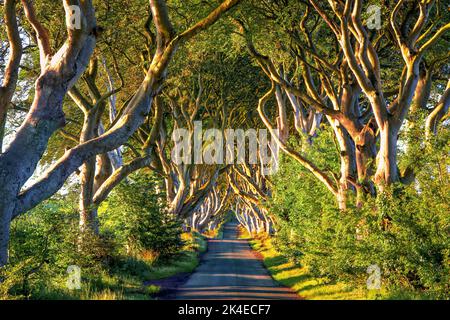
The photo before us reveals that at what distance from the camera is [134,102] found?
1171 centimetres

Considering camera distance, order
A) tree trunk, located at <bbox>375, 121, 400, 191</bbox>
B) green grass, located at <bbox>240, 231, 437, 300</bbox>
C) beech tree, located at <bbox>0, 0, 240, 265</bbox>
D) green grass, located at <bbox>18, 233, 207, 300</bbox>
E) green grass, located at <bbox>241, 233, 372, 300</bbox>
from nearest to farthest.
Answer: beech tree, located at <bbox>0, 0, 240, 265</bbox>
green grass, located at <bbox>240, 231, 437, 300</bbox>
green grass, located at <bbox>18, 233, 207, 300</bbox>
green grass, located at <bbox>241, 233, 372, 300</bbox>
tree trunk, located at <bbox>375, 121, 400, 191</bbox>

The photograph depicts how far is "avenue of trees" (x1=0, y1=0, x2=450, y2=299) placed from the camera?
34.0 ft

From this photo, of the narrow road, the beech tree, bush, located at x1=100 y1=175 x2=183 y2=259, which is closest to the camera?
the beech tree

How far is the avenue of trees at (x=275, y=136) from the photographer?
10367mm

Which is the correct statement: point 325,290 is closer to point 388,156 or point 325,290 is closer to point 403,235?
point 403,235

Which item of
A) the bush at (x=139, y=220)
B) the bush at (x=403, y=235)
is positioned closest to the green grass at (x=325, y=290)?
the bush at (x=403, y=235)

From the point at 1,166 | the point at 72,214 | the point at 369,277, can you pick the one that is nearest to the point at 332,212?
the point at 369,277

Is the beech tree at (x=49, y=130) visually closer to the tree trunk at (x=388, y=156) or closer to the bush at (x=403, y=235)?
the bush at (x=403, y=235)

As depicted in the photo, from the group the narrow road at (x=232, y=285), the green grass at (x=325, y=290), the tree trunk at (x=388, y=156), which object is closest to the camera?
the green grass at (x=325, y=290)

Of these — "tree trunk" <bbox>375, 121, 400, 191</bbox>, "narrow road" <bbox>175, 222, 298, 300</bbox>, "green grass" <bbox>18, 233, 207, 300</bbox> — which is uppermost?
"tree trunk" <bbox>375, 121, 400, 191</bbox>

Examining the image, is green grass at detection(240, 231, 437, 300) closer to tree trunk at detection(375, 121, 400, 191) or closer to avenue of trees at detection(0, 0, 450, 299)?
avenue of trees at detection(0, 0, 450, 299)

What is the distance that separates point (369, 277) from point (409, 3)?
9.10 metres

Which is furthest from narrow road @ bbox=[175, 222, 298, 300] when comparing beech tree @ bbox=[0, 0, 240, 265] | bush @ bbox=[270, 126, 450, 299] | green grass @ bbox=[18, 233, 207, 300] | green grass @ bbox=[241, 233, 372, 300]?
beech tree @ bbox=[0, 0, 240, 265]

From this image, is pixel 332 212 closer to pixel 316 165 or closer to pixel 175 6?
pixel 316 165
